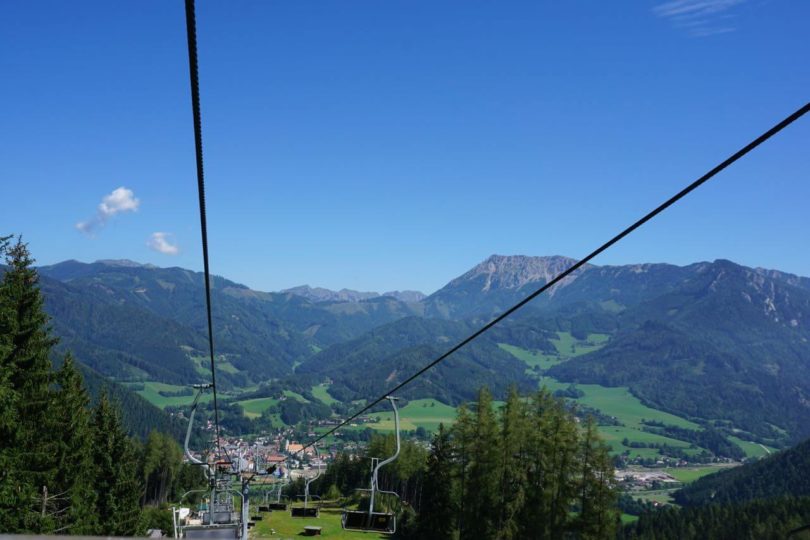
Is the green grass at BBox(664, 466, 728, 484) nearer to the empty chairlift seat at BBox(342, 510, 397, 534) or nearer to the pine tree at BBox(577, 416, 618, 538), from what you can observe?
the pine tree at BBox(577, 416, 618, 538)

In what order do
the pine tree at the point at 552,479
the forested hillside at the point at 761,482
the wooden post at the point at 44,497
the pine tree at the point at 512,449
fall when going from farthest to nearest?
1. the forested hillside at the point at 761,482
2. the pine tree at the point at 512,449
3. the pine tree at the point at 552,479
4. the wooden post at the point at 44,497

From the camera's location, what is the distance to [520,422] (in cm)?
3894

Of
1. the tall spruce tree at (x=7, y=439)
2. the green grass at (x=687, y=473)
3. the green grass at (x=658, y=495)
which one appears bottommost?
the green grass at (x=658, y=495)

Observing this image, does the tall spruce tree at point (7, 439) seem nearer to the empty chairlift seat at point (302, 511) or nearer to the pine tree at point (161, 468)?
the empty chairlift seat at point (302, 511)

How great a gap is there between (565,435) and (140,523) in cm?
2479

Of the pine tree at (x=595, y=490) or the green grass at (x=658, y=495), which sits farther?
the green grass at (x=658, y=495)

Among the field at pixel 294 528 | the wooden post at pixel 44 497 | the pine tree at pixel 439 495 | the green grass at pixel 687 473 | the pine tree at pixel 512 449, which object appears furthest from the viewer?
the green grass at pixel 687 473

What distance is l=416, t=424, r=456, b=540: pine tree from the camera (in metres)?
42.7

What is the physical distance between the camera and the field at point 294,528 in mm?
49250

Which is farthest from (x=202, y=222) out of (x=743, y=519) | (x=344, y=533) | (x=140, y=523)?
(x=743, y=519)

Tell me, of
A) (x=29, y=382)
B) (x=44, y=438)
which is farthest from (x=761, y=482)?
(x=29, y=382)

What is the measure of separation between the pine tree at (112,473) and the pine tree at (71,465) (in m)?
4.82

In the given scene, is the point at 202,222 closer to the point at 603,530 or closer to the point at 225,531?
the point at 225,531

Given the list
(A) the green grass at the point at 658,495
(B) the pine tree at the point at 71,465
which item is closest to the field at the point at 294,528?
(B) the pine tree at the point at 71,465
